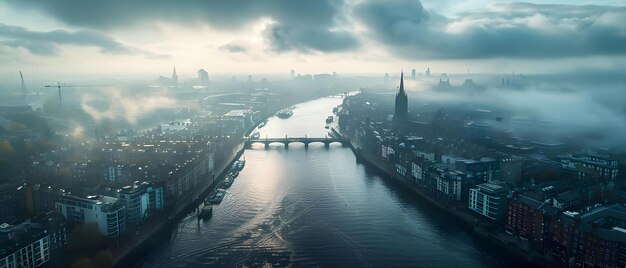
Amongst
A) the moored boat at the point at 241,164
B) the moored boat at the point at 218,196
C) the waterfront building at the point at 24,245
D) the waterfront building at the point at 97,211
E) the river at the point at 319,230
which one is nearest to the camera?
the waterfront building at the point at 24,245

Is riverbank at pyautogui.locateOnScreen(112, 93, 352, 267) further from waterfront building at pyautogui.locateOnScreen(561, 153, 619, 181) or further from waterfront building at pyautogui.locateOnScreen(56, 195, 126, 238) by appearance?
waterfront building at pyautogui.locateOnScreen(561, 153, 619, 181)

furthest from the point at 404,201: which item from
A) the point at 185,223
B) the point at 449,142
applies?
the point at 449,142

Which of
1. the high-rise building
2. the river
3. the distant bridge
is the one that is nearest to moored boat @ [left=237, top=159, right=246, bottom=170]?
the river

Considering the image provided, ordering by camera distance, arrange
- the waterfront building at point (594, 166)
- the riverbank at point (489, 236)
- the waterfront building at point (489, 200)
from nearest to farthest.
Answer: the riverbank at point (489, 236), the waterfront building at point (489, 200), the waterfront building at point (594, 166)

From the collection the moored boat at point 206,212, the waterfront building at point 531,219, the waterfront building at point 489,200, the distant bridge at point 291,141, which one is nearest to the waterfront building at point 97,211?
the moored boat at point 206,212

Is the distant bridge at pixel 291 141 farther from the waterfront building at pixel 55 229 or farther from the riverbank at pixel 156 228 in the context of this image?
the waterfront building at pixel 55 229

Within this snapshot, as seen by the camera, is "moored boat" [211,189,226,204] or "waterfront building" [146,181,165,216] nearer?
"waterfront building" [146,181,165,216]

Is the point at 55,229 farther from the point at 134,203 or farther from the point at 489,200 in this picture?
the point at 489,200
